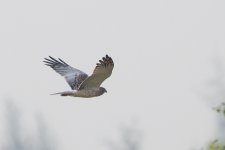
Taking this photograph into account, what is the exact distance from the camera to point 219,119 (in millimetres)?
120750

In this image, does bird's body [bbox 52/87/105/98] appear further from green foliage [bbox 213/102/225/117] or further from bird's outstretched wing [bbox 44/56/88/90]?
green foliage [bbox 213/102/225/117]

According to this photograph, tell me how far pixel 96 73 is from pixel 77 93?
2.56 ft

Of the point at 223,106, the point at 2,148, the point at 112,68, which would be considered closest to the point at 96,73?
the point at 112,68

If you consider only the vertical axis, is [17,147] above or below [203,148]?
above

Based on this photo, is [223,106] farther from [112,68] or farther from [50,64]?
[50,64]

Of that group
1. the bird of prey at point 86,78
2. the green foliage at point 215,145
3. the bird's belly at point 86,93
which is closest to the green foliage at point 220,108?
the green foliage at point 215,145

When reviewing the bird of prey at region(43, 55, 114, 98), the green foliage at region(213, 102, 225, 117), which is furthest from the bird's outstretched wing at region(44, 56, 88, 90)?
the green foliage at region(213, 102, 225, 117)

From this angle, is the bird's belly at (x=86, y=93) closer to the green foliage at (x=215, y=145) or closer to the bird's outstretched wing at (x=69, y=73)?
the bird's outstretched wing at (x=69, y=73)

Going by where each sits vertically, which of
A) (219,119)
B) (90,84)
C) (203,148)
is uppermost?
(219,119)

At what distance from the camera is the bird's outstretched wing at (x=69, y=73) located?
79.3 ft

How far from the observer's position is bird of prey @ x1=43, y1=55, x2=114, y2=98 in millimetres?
21328

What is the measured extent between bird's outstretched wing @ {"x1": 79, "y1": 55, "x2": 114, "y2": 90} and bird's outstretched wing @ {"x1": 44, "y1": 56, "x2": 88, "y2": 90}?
0.78 m

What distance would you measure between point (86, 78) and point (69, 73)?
2.73 metres

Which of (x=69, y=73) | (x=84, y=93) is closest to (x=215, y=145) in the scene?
(x=84, y=93)
